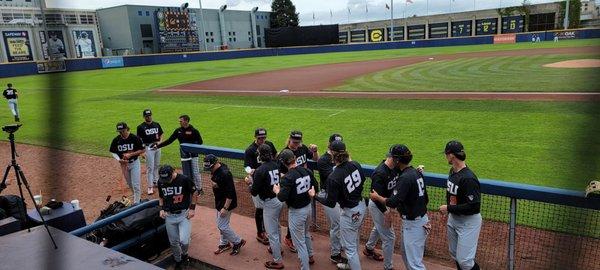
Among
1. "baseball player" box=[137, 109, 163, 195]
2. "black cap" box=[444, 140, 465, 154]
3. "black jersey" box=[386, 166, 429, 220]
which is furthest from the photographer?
"baseball player" box=[137, 109, 163, 195]

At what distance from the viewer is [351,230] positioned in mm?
4863

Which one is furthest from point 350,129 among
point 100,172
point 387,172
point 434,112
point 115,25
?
point 115,25

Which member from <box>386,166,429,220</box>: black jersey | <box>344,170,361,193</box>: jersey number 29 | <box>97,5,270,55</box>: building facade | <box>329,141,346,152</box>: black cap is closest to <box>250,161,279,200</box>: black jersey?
<box>329,141,346,152</box>: black cap

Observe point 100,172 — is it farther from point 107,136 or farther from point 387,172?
point 387,172

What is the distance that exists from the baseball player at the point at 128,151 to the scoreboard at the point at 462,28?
59666 mm

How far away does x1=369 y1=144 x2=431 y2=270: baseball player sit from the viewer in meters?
4.42

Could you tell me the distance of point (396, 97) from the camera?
17250 mm

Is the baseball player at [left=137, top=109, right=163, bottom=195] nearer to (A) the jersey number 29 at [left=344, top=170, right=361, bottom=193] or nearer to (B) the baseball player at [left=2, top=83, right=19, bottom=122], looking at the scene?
(A) the jersey number 29 at [left=344, top=170, right=361, bottom=193]

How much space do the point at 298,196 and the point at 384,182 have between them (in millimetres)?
1010

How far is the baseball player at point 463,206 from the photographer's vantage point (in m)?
4.21

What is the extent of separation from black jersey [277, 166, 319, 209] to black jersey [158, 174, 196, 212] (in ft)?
4.73

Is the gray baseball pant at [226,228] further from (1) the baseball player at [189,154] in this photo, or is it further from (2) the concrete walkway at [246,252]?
(1) the baseball player at [189,154]

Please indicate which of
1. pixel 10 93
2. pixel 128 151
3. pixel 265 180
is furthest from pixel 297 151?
pixel 10 93

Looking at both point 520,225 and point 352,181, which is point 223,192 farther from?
point 520,225
